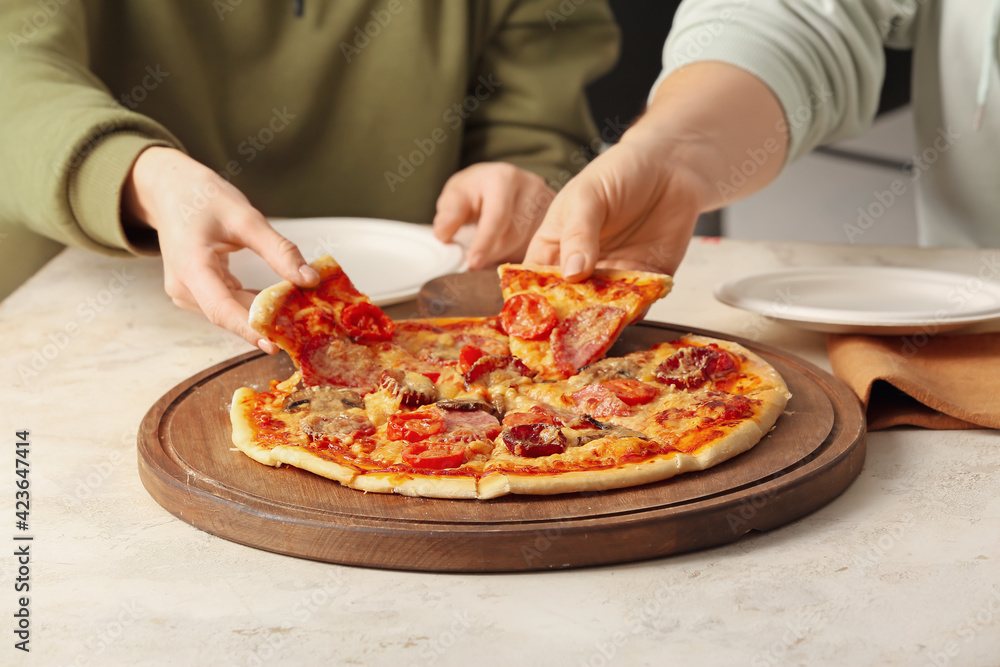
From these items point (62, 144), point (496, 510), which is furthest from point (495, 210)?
point (496, 510)

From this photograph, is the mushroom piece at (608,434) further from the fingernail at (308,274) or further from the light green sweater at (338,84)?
the light green sweater at (338,84)

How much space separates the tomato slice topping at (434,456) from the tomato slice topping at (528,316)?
0.50 meters

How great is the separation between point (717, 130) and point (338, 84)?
4.96 feet

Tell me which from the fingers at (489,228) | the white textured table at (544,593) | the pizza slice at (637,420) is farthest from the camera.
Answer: the fingers at (489,228)

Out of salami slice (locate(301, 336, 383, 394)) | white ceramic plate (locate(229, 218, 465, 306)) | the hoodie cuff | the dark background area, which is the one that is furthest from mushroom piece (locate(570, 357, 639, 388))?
the dark background area

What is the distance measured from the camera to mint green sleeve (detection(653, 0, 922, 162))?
2.59 meters

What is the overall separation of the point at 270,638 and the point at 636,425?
719mm

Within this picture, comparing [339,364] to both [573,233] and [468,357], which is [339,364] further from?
[573,233]

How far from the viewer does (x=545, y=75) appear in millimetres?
3539

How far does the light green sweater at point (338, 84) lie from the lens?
3092 mm

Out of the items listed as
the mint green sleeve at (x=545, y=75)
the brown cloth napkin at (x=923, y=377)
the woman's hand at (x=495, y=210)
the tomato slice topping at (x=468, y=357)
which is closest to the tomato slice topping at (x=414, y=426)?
the tomato slice topping at (x=468, y=357)

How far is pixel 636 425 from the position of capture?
1613 mm

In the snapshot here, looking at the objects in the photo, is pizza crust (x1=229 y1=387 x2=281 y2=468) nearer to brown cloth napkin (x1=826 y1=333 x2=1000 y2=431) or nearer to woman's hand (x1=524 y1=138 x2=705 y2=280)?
woman's hand (x1=524 y1=138 x2=705 y2=280)

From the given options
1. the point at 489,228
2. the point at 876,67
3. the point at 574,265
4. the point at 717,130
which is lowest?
the point at 489,228
